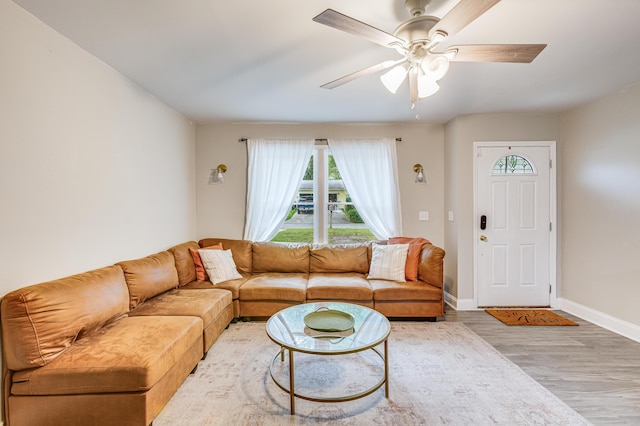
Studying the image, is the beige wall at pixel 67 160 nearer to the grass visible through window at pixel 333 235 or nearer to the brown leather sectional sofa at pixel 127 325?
the brown leather sectional sofa at pixel 127 325

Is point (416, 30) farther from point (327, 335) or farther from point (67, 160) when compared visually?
point (67, 160)

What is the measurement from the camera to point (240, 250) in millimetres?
3941

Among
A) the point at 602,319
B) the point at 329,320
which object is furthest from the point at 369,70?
the point at 602,319

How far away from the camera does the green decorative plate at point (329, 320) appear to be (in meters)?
2.11

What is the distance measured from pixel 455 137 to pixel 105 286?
413 cm

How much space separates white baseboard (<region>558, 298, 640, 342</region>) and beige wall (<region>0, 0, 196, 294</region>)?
5.00 meters

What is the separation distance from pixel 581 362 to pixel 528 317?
102 centimetres

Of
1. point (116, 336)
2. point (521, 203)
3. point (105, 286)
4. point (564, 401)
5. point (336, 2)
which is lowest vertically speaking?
point (564, 401)

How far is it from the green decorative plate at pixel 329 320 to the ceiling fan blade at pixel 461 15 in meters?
1.93

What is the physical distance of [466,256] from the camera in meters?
3.84

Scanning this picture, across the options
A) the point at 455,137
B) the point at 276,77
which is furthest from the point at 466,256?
the point at 276,77

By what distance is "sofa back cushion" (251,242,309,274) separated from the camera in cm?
391

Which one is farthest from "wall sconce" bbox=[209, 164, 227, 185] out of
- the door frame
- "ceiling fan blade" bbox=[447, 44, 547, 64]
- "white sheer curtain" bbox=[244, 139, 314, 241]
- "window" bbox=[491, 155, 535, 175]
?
"window" bbox=[491, 155, 535, 175]

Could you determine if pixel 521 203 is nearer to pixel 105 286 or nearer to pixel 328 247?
pixel 328 247
